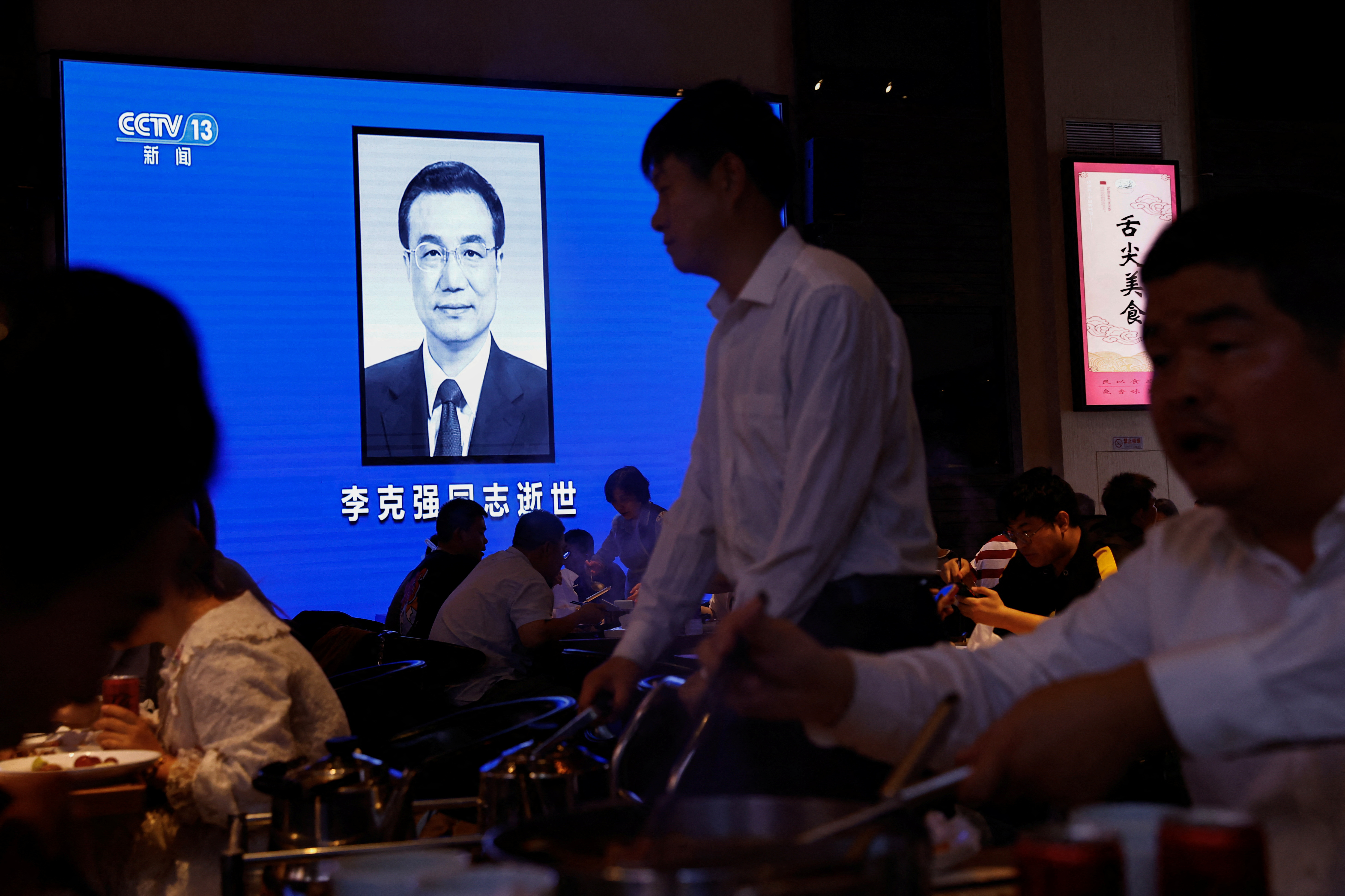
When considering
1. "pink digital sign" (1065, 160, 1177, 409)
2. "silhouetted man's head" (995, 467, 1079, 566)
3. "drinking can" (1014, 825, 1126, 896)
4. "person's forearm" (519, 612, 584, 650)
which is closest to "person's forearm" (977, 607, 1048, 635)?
"silhouetted man's head" (995, 467, 1079, 566)

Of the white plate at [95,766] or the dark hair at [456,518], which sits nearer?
the white plate at [95,766]

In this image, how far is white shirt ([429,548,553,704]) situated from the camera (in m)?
4.07

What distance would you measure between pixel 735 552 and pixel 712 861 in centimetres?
113

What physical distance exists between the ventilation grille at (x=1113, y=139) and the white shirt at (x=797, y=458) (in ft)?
18.0

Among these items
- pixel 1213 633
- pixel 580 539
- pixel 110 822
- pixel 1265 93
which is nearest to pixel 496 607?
pixel 580 539

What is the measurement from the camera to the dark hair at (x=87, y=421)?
74 centimetres

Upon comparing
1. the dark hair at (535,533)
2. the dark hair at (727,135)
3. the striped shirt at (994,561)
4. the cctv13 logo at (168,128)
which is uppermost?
the cctv13 logo at (168,128)

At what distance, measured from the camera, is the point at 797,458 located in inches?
65.5

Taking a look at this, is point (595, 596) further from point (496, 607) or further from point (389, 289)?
point (389, 289)

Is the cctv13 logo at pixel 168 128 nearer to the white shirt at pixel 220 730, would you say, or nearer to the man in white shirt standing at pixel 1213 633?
the white shirt at pixel 220 730

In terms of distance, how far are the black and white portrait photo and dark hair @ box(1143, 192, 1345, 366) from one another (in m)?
4.76

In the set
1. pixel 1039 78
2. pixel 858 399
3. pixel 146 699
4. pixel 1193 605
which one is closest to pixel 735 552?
pixel 858 399

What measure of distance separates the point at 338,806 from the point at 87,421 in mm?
461

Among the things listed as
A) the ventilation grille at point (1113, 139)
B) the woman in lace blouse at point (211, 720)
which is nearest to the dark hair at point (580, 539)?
the woman in lace blouse at point (211, 720)
